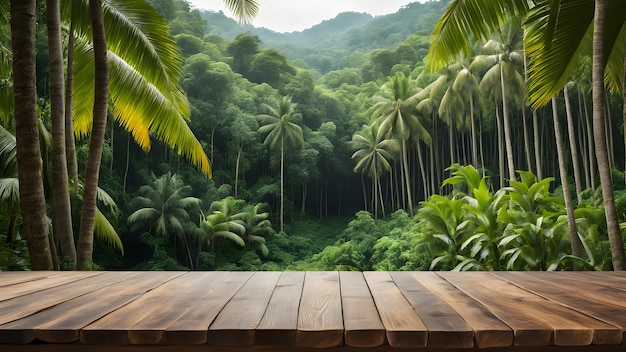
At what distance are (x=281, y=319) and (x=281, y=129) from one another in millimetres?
26779

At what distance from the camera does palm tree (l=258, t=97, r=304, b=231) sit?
1093 inches

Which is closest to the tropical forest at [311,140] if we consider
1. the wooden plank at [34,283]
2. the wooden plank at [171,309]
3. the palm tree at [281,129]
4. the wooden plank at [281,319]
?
the palm tree at [281,129]

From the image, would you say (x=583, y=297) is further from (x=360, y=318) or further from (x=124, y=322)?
(x=124, y=322)

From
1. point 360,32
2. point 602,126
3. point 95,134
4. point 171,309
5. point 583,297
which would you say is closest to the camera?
point 171,309

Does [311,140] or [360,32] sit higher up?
[360,32]

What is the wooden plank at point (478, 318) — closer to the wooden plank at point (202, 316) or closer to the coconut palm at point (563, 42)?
the wooden plank at point (202, 316)

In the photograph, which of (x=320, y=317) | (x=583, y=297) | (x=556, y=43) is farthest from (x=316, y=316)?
(x=556, y=43)

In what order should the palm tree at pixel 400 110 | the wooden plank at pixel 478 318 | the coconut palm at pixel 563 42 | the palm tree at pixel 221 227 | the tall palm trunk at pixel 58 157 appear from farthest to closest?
the palm tree at pixel 400 110 → the palm tree at pixel 221 227 → the tall palm trunk at pixel 58 157 → the coconut palm at pixel 563 42 → the wooden plank at pixel 478 318

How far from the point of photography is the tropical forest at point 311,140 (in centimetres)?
436

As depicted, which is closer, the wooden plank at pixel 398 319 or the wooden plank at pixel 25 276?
the wooden plank at pixel 398 319

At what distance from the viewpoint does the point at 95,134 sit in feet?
14.0

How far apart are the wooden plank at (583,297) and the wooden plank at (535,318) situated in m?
0.03

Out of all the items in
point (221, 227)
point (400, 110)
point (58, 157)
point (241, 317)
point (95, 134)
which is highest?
point (400, 110)

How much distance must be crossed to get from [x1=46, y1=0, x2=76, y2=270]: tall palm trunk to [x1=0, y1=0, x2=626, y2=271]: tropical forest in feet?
0.06
